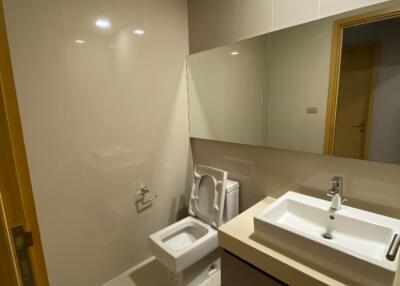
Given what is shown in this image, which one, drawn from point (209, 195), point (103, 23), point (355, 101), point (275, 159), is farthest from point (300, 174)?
point (103, 23)

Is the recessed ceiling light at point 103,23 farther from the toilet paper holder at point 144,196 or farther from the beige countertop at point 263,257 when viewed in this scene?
the beige countertop at point 263,257

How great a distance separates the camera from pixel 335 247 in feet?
2.91

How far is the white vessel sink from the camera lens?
32.6 inches

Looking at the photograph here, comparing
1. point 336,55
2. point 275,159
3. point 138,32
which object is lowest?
point 275,159

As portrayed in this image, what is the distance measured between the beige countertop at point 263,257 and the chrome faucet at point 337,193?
0.42 metres

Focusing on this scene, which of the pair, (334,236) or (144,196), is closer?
(334,236)

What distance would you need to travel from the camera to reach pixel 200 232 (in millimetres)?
1840

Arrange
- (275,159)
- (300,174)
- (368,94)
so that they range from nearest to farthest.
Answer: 1. (368,94)
2. (300,174)
3. (275,159)

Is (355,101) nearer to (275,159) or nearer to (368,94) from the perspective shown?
(368,94)

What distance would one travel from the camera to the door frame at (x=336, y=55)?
3.47ft

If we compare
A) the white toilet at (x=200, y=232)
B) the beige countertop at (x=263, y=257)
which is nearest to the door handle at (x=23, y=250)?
the beige countertop at (x=263, y=257)

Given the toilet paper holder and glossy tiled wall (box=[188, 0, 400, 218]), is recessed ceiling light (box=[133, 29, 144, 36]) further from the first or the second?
the toilet paper holder

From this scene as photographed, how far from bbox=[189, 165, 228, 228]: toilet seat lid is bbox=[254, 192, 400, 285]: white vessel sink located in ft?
1.73

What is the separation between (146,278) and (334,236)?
4.93 ft
